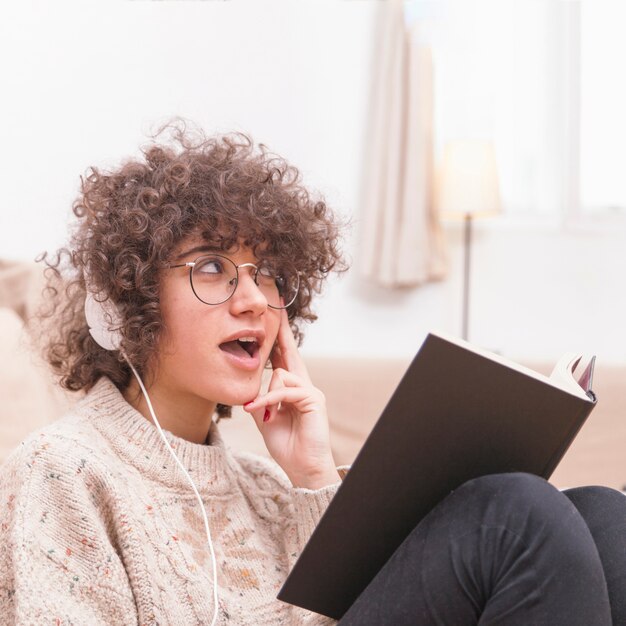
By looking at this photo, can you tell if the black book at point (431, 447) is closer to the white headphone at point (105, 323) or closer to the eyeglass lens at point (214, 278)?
the white headphone at point (105, 323)

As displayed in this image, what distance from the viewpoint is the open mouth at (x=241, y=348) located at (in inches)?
47.1

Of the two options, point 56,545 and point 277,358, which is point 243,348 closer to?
point 277,358

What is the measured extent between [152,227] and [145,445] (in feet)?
0.93

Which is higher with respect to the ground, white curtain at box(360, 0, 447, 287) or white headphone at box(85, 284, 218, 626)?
white curtain at box(360, 0, 447, 287)

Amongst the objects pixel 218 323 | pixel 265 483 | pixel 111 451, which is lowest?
pixel 265 483

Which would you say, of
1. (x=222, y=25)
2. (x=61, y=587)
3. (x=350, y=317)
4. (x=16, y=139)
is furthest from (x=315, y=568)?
(x=350, y=317)

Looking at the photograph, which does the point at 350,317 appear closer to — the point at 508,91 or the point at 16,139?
the point at 508,91

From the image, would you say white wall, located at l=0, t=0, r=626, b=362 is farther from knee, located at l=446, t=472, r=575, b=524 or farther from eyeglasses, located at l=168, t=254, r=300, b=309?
knee, located at l=446, t=472, r=575, b=524

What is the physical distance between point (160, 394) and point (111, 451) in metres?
0.13

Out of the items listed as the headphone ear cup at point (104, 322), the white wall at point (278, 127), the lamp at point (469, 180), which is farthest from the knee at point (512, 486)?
the lamp at point (469, 180)

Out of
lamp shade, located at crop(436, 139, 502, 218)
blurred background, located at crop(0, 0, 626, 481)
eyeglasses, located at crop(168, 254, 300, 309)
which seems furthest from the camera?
lamp shade, located at crop(436, 139, 502, 218)

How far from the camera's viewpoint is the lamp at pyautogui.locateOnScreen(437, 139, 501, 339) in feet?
9.20

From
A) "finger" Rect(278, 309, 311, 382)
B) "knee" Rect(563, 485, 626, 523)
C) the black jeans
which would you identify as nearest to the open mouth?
"finger" Rect(278, 309, 311, 382)

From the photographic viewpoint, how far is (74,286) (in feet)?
4.47
